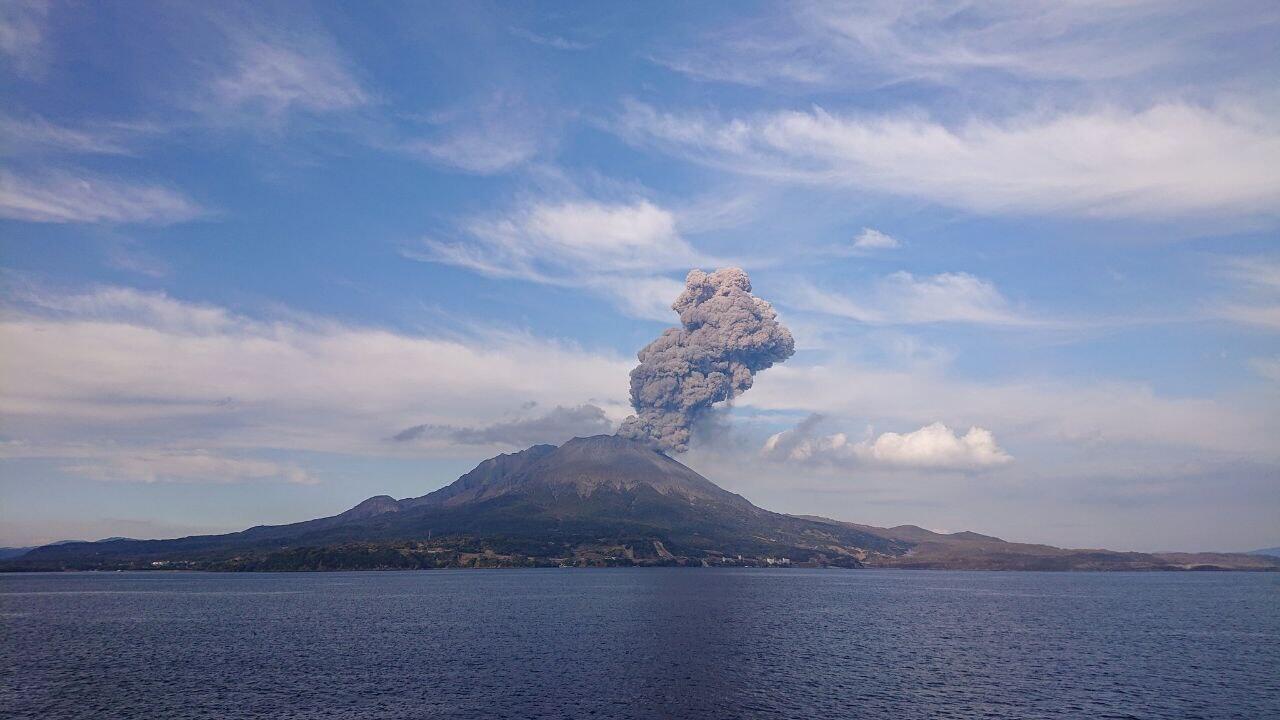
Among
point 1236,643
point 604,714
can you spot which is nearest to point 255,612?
point 604,714

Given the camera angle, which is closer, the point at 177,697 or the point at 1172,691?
the point at 177,697

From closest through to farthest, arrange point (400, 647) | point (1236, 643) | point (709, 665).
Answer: point (709, 665)
point (400, 647)
point (1236, 643)

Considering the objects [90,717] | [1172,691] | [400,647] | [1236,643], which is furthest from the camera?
[1236,643]

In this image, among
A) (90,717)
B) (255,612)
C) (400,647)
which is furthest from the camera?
(255,612)

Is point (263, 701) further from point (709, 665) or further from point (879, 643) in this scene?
point (879, 643)

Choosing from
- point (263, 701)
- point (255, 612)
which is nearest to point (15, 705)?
point (263, 701)

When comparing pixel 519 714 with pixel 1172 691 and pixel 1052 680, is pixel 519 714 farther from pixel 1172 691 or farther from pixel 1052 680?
pixel 1172 691
